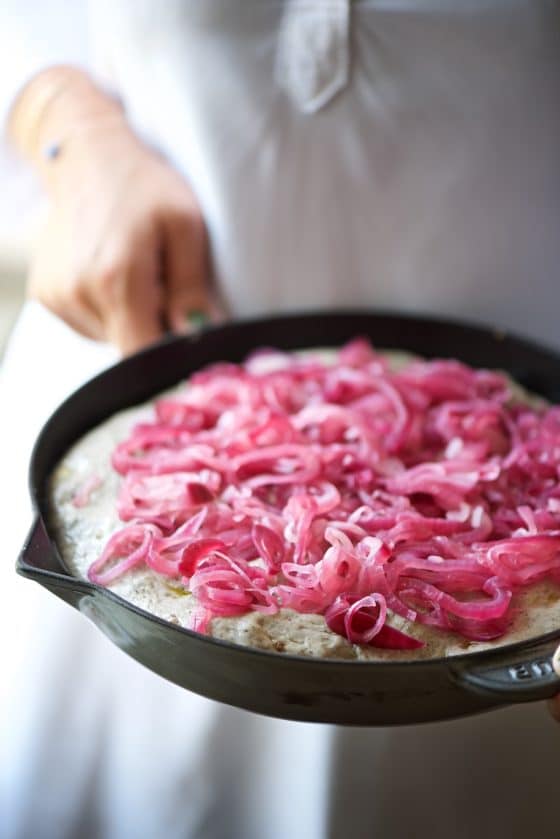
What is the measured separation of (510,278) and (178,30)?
529 mm

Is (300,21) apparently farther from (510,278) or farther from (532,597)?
(532,597)

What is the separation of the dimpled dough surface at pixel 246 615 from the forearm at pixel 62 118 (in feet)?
1.64

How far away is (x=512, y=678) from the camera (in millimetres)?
643

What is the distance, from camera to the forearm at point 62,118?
1.20 m

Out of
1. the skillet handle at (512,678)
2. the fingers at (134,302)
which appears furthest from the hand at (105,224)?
the skillet handle at (512,678)

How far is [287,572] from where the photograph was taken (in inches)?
30.4

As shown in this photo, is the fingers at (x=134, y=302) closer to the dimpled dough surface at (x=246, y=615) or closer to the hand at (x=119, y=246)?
the hand at (x=119, y=246)

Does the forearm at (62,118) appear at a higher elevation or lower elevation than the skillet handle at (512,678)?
higher

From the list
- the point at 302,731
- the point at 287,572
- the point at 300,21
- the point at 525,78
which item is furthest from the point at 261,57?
the point at 302,731

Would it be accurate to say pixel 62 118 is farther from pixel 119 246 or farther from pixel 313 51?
pixel 313 51

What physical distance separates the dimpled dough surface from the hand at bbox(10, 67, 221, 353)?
313 mm

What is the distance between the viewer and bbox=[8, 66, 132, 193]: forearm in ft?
3.93

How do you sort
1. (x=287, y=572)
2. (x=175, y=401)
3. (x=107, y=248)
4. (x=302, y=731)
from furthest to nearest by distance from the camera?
1. (x=107, y=248)
2. (x=175, y=401)
3. (x=302, y=731)
4. (x=287, y=572)

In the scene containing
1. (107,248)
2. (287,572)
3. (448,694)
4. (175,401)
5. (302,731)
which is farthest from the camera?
(107,248)
